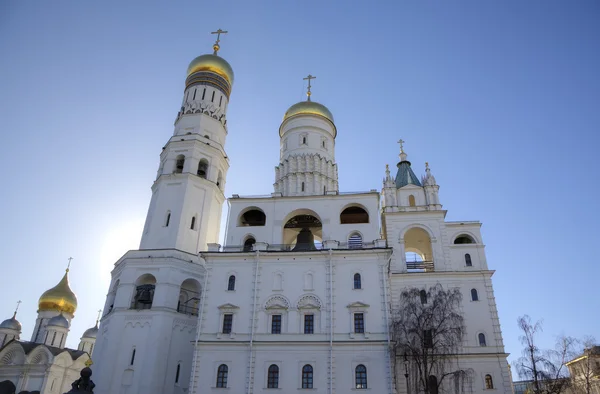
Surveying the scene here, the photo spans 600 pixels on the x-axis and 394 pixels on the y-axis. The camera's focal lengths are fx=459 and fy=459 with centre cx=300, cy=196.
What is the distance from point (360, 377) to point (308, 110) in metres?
22.2

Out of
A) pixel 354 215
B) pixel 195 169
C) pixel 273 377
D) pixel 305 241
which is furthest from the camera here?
pixel 195 169

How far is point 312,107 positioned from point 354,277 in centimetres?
1714

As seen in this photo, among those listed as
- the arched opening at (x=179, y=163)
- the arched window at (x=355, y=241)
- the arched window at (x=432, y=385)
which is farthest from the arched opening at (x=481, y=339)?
the arched opening at (x=179, y=163)

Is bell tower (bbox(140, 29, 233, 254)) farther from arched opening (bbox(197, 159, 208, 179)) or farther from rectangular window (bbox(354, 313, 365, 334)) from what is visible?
rectangular window (bbox(354, 313, 365, 334))

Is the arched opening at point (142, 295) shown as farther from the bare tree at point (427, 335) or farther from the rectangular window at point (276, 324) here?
the bare tree at point (427, 335)

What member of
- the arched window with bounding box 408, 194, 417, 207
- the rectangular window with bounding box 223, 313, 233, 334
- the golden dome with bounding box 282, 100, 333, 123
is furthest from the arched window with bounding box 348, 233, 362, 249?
the golden dome with bounding box 282, 100, 333, 123

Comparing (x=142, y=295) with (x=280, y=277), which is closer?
(x=280, y=277)

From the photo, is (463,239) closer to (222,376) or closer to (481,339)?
(481,339)

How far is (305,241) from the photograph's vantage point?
31.1 m

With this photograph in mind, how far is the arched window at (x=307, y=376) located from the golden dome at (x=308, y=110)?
21.2 meters

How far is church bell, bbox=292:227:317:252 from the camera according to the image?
3031 cm

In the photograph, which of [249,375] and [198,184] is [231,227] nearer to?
[198,184]

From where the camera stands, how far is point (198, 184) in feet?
114

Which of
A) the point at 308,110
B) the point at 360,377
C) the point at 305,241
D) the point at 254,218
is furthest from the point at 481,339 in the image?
the point at 308,110
